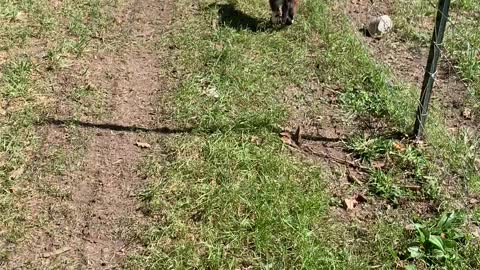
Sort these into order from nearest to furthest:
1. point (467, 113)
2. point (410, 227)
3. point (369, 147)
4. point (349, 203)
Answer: point (410, 227) < point (349, 203) < point (369, 147) < point (467, 113)

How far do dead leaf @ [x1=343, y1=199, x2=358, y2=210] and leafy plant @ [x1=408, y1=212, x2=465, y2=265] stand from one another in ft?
1.47

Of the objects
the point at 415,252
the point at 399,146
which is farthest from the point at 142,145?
the point at 415,252

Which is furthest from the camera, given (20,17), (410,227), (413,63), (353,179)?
(20,17)

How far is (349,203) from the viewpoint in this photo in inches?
150

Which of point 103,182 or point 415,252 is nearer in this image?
point 415,252

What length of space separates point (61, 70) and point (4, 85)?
50 centimetres

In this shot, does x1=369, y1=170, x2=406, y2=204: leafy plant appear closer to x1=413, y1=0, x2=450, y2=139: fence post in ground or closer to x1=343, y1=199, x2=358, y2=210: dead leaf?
x1=343, y1=199, x2=358, y2=210: dead leaf

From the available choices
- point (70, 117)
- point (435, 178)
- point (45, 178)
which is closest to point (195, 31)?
point (70, 117)

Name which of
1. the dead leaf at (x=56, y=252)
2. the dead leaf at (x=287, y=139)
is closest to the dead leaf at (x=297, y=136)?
the dead leaf at (x=287, y=139)

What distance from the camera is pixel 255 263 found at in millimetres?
3359

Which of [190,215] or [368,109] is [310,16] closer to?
[368,109]

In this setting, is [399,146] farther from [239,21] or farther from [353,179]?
[239,21]

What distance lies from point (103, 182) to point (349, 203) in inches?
65.1

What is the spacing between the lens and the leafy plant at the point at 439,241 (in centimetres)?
331
